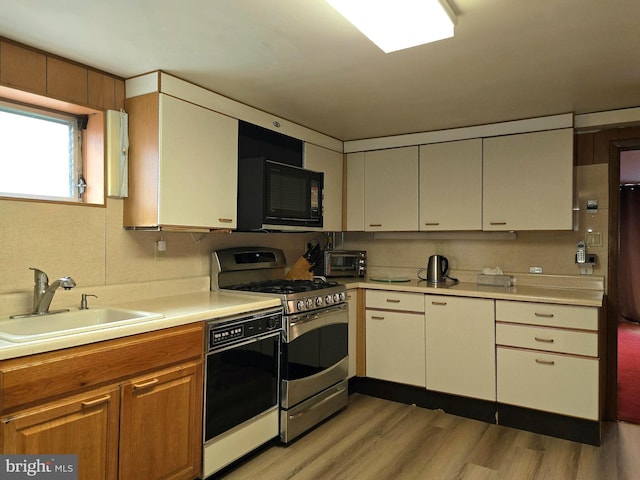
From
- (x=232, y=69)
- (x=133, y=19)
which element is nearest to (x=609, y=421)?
(x=232, y=69)

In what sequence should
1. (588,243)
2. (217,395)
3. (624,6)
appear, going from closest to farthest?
(624,6)
(217,395)
(588,243)

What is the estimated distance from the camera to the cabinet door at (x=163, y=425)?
6.13ft

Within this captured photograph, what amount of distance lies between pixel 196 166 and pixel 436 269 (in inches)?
82.0

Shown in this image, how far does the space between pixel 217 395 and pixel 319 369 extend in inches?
33.6

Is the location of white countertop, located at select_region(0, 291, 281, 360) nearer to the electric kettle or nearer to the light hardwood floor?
the light hardwood floor

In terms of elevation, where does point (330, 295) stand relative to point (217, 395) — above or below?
above

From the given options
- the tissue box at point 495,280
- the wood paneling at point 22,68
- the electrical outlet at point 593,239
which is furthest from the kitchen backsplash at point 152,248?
the wood paneling at point 22,68

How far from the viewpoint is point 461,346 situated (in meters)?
3.13

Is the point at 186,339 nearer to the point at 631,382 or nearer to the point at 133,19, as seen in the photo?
the point at 133,19

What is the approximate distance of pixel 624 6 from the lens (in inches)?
66.6

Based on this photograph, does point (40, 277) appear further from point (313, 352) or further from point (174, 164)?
point (313, 352)

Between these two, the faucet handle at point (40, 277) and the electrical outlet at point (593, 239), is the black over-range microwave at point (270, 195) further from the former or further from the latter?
the electrical outlet at point (593, 239)

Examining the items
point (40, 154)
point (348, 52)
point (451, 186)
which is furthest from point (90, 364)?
point (451, 186)

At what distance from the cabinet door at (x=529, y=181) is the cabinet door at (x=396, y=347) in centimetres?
95
